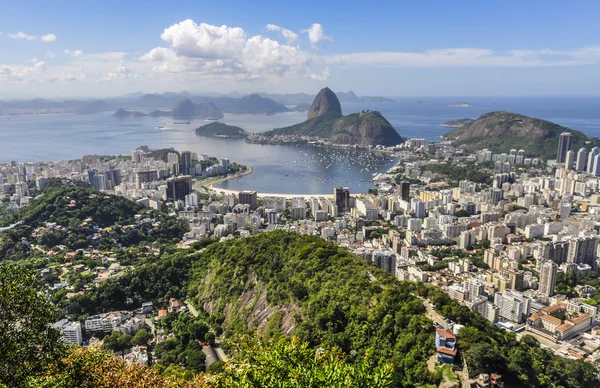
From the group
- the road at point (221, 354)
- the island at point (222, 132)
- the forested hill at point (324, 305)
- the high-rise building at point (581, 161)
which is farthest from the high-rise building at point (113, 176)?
the high-rise building at point (581, 161)

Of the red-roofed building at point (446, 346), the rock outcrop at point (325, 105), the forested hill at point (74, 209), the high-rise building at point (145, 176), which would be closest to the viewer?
the red-roofed building at point (446, 346)

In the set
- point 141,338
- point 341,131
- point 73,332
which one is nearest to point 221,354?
point 141,338

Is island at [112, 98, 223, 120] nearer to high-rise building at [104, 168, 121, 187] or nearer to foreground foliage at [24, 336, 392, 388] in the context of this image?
high-rise building at [104, 168, 121, 187]

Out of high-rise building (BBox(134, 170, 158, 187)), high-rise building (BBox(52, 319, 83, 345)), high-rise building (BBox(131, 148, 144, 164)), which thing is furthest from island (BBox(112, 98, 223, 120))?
high-rise building (BBox(52, 319, 83, 345))

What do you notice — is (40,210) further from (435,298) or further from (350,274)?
(435,298)

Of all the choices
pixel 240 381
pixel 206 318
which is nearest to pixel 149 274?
pixel 206 318

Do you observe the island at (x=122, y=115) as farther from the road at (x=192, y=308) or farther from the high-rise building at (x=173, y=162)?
the road at (x=192, y=308)
